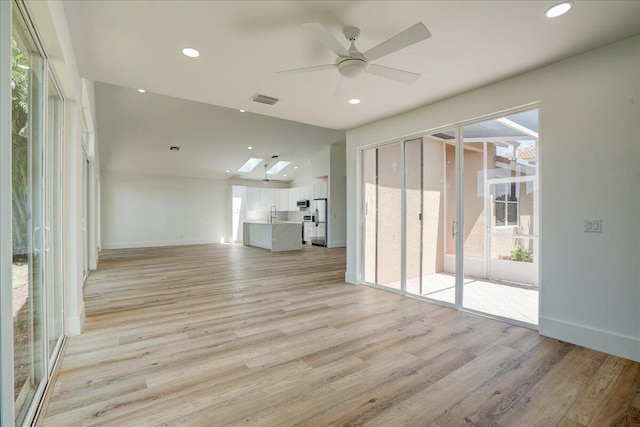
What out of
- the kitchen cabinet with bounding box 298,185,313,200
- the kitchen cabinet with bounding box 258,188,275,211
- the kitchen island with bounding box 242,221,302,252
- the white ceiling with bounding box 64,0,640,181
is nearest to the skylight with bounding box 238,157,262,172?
the kitchen cabinet with bounding box 258,188,275,211

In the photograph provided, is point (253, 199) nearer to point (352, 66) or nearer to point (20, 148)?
point (352, 66)

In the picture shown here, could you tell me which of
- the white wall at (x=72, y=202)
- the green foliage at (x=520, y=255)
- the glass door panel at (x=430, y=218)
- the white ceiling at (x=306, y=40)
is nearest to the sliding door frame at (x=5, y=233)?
the white ceiling at (x=306, y=40)

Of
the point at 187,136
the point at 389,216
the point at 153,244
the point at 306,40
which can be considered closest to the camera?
the point at 306,40

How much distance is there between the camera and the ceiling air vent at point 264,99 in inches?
146

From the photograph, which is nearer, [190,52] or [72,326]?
[190,52]

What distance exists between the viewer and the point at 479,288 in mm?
3889

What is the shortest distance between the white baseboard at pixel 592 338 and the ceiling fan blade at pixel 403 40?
2.82 metres

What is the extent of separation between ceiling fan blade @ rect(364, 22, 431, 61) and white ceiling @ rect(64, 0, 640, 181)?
236 millimetres

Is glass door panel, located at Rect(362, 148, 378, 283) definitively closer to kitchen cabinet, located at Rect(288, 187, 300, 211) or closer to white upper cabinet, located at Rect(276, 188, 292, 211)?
kitchen cabinet, located at Rect(288, 187, 300, 211)

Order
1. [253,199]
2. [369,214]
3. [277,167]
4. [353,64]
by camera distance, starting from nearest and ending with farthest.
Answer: [353,64]
[369,214]
[277,167]
[253,199]

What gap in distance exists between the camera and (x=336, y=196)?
10.4 m

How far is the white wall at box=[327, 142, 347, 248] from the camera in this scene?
10.4 m

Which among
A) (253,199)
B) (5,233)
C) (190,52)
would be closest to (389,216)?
(190,52)

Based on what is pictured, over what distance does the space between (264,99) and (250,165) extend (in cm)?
802
